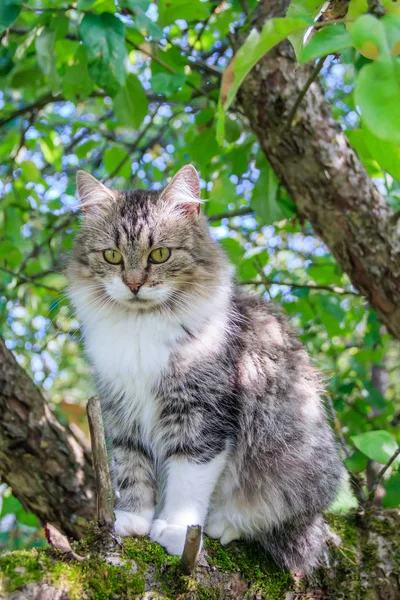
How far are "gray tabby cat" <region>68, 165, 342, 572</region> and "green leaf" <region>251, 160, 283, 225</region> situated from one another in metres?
0.53

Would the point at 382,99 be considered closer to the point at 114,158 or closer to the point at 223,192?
the point at 223,192

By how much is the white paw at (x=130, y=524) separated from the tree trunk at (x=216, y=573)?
0.14 meters

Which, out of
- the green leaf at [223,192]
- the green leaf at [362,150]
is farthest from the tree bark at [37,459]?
the green leaf at [362,150]

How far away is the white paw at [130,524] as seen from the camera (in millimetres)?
2049

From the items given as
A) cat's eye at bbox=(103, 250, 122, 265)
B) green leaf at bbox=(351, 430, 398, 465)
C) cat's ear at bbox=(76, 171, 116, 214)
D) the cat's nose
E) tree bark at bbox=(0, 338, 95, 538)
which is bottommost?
tree bark at bbox=(0, 338, 95, 538)

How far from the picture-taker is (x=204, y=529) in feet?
7.13

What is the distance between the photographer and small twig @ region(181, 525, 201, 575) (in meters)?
1.52

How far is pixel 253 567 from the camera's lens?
2.09m

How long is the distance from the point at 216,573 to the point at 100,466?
65 cm

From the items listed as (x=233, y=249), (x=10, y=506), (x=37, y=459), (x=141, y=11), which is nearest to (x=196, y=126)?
(x=233, y=249)

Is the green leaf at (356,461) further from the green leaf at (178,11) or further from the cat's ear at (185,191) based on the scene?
the green leaf at (178,11)

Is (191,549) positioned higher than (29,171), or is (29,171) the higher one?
(29,171)

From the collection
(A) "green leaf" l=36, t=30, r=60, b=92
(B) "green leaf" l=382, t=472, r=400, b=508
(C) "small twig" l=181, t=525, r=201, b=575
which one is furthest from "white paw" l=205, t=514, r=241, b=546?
(A) "green leaf" l=36, t=30, r=60, b=92

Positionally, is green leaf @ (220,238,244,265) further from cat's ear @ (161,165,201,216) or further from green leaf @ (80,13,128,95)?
green leaf @ (80,13,128,95)
